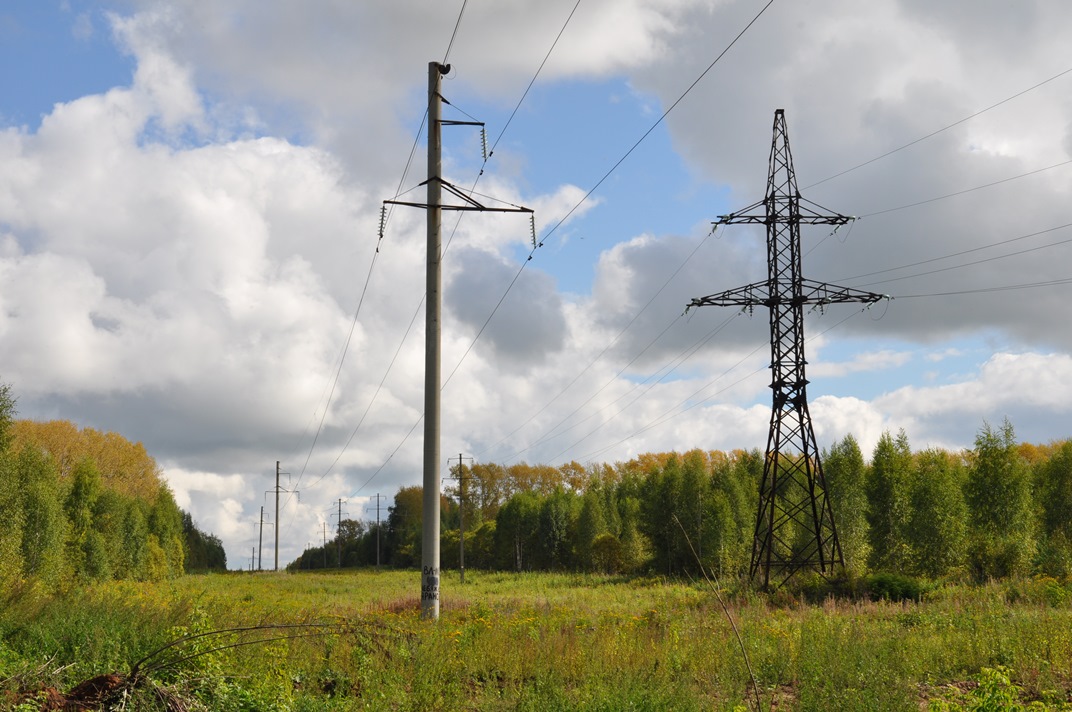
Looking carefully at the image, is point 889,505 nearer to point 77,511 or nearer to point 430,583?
point 430,583

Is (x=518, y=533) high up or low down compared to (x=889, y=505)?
down

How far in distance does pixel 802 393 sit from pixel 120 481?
3123 inches

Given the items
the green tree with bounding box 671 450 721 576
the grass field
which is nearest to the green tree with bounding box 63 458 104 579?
the green tree with bounding box 671 450 721 576

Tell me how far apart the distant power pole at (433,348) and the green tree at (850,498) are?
34.3 meters

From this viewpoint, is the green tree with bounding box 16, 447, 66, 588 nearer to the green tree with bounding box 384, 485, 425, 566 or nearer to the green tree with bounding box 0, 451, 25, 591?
the green tree with bounding box 0, 451, 25, 591

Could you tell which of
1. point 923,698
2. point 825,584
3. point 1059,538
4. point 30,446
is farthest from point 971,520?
point 30,446

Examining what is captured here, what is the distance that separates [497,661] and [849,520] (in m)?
42.7

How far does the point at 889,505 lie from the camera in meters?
45.5

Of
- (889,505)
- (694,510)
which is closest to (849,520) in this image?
(889,505)

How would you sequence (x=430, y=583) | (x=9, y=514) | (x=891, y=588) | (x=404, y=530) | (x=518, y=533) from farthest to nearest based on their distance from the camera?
(x=404, y=530) < (x=518, y=533) < (x=9, y=514) < (x=891, y=588) < (x=430, y=583)

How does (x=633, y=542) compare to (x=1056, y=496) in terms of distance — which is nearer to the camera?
(x=1056, y=496)

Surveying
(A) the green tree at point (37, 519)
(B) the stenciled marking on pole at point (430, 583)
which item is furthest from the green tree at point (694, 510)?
(B) the stenciled marking on pole at point (430, 583)

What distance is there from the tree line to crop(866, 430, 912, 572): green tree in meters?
35.2

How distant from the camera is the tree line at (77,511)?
113 feet
